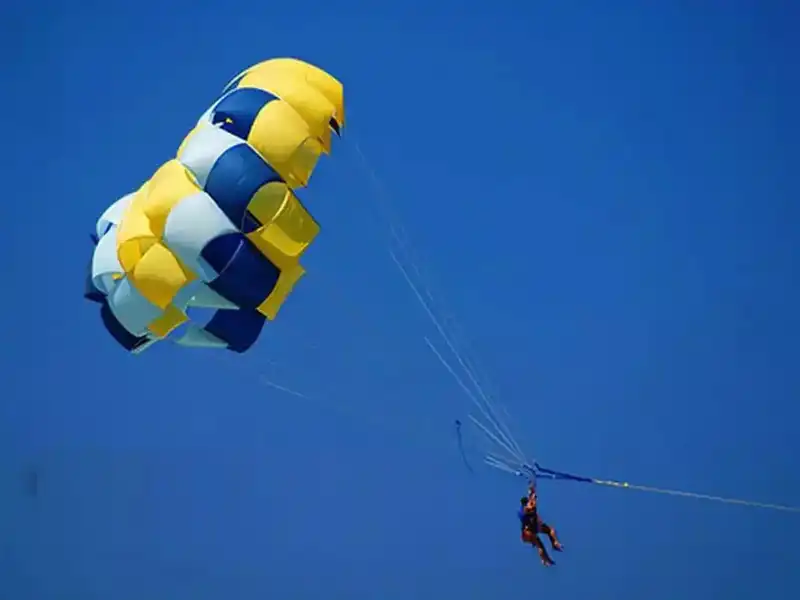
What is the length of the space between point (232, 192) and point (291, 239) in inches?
42.2

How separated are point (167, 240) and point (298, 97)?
105 inches

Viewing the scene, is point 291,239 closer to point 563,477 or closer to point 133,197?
point 133,197

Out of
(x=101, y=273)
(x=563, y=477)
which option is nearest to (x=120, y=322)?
(x=101, y=273)

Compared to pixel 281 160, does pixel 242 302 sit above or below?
below

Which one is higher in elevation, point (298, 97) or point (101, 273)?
point (298, 97)

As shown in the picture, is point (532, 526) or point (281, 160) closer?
point (281, 160)

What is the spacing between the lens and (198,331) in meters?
19.3

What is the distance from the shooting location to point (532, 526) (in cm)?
1947

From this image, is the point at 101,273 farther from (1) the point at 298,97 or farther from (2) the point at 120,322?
(1) the point at 298,97

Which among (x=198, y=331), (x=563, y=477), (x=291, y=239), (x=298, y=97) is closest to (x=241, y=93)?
(x=298, y=97)

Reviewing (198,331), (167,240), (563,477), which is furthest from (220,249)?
(563,477)

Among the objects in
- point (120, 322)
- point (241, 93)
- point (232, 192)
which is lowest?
point (120, 322)

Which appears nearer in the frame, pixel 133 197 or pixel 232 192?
pixel 232 192

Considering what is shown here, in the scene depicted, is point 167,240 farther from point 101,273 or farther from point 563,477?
point 563,477
